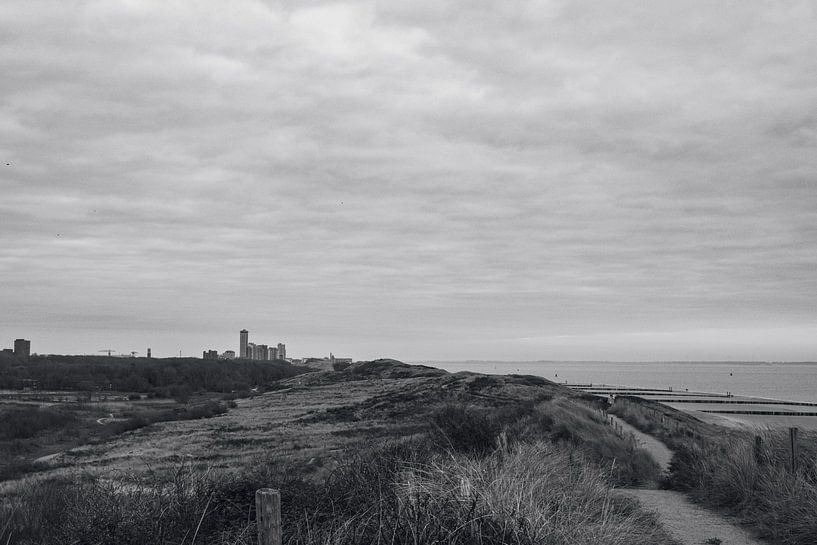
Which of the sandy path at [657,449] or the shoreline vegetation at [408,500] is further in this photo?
the sandy path at [657,449]

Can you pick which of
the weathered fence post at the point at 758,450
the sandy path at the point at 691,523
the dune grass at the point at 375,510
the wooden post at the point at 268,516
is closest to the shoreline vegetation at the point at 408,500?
the dune grass at the point at 375,510

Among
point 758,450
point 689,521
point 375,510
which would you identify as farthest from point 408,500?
point 758,450

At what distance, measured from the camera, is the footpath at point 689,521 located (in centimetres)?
1177

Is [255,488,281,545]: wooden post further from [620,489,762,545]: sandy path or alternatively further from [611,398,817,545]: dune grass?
[611,398,817,545]: dune grass

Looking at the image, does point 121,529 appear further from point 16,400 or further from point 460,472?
point 16,400

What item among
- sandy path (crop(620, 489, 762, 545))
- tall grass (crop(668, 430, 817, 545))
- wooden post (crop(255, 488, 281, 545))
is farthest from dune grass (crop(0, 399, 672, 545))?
tall grass (crop(668, 430, 817, 545))

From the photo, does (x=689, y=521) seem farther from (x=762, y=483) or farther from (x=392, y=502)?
(x=392, y=502)

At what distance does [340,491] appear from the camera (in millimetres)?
10016

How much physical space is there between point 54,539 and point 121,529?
1.62 meters

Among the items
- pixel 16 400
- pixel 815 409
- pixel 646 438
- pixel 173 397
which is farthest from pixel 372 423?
pixel 815 409

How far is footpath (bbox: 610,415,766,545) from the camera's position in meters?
11.8

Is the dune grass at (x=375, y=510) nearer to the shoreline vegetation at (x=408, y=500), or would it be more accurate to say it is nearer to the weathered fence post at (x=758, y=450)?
the shoreline vegetation at (x=408, y=500)

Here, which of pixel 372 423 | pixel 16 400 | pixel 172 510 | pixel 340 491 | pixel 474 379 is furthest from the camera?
pixel 16 400

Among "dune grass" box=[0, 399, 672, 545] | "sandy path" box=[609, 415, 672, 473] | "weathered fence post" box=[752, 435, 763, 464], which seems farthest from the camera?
"sandy path" box=[609, 415, 672, 473]
